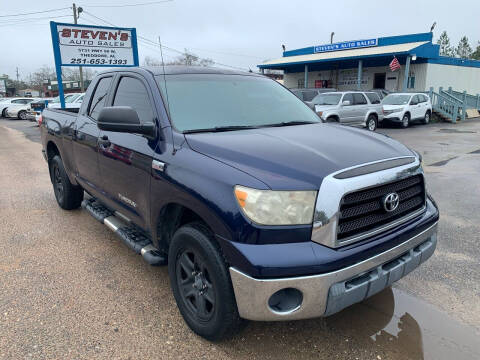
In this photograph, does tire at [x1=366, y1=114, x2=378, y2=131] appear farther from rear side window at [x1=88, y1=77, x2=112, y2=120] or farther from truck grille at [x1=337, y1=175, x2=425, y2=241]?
truck grille at [x1=337, y1=175, x2=425, y2=241]

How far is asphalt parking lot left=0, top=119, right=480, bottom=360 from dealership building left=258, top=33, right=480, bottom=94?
22305 millimetres

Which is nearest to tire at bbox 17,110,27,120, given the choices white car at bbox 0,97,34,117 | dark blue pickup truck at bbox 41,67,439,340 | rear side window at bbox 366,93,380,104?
white car at bbox 0,97,34,117

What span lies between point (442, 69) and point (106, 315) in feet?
95.5

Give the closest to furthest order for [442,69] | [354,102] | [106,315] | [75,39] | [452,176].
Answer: [106,315] → [452,176] → [75,39] → [354,102] → [442,69]

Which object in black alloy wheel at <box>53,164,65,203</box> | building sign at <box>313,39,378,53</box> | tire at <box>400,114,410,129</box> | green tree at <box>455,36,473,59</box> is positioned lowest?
tire at <box>400,114,410,129</box>

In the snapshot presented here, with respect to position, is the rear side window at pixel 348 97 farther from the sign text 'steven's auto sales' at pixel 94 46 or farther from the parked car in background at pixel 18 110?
the parked car in background at pixel 18 110

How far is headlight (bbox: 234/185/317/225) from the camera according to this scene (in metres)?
2.12

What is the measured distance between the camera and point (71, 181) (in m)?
4.87

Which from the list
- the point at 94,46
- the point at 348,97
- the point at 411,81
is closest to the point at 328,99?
the point at 348,97

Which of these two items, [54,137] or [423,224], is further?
[54,137]

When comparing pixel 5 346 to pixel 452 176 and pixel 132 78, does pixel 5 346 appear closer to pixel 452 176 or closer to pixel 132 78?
pixel 132 78

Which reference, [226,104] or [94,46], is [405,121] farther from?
[226,104]

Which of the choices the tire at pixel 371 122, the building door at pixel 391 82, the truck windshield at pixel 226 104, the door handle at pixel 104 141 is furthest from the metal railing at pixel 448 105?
the door handle at pixel 104 141

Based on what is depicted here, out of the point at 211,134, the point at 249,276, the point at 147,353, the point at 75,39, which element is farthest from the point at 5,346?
the point at 75,39
